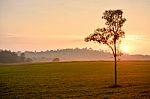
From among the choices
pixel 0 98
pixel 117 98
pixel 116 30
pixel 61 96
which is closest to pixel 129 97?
pixel 117 98

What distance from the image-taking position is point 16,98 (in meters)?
35.1

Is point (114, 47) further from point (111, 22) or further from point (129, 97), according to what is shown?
point (129, 97)

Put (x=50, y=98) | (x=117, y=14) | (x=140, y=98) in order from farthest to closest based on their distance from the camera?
(x=117, y=14) < (x=50, y=98) < (x=140, y=98)

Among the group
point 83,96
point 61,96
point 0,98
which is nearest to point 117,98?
point 83,96

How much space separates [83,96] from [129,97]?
17.2 ft

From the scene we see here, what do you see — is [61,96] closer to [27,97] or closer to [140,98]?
[27,97]

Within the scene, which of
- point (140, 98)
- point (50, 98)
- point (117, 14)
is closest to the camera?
point (140, 98)

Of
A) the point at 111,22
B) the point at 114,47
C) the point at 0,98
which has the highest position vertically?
the point at 111,22

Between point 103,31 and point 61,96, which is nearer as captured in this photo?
point 61,96

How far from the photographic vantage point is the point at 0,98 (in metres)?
35.8

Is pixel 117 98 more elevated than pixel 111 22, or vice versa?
pixel 111 22

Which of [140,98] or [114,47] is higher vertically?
[114,47]

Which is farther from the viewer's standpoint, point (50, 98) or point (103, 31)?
point (103, 31)

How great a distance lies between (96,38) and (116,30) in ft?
11.5
